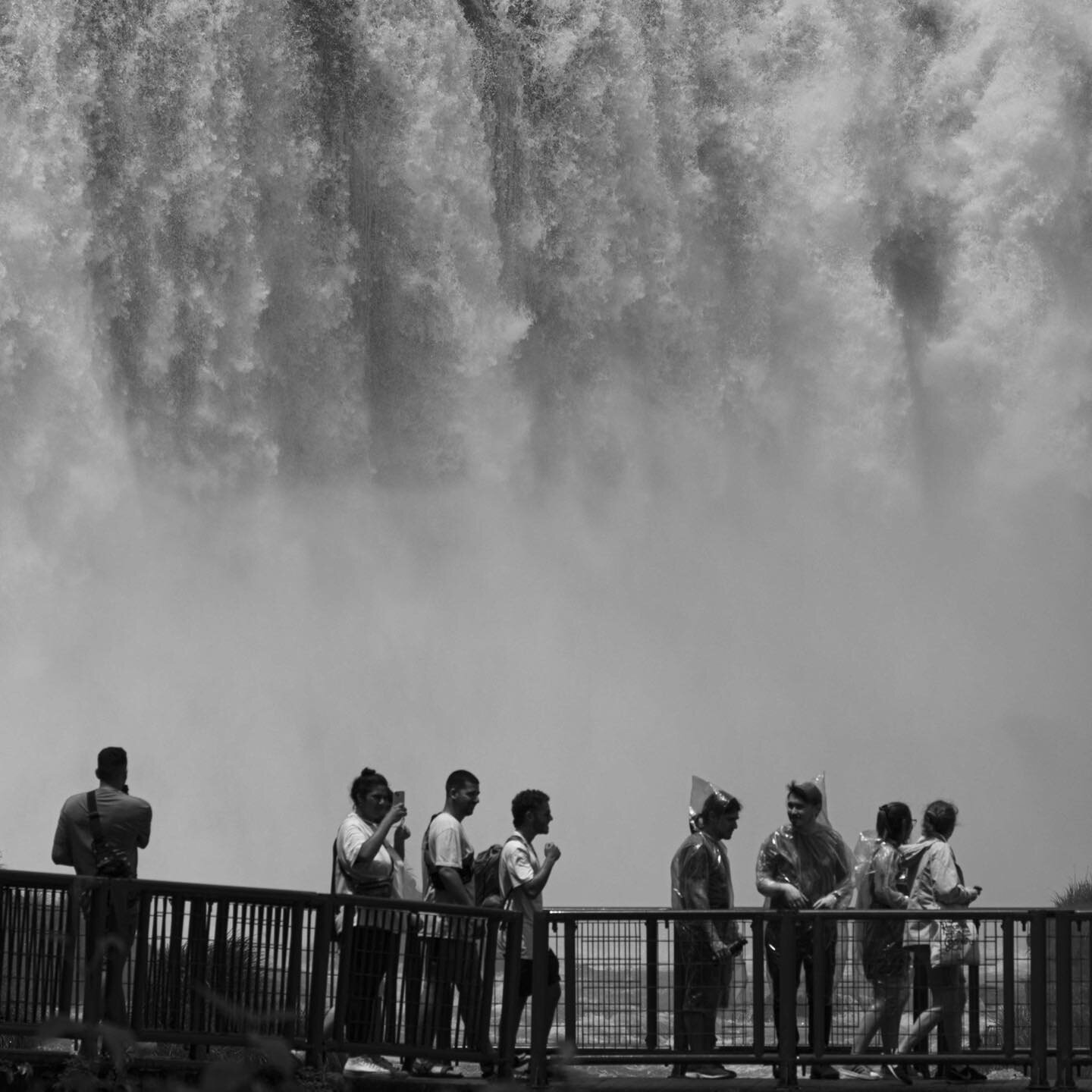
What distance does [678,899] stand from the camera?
40.5 ft

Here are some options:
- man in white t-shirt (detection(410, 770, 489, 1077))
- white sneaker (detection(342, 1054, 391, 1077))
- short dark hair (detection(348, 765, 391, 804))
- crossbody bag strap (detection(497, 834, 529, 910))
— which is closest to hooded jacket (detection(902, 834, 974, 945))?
crossbody bag strap (detection(497, 834, 529, 910))

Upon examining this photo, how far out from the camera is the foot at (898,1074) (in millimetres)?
11367

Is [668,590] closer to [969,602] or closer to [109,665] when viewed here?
[969,602]

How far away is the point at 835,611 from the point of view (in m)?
28.5

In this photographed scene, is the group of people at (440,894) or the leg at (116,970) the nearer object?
the leg at (116,970)

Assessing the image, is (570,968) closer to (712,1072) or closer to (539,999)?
(539,999)

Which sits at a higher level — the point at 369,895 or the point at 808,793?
the point at 808,793

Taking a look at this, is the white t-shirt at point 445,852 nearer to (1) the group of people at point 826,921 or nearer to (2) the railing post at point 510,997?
(2) the railing post at point 510,997

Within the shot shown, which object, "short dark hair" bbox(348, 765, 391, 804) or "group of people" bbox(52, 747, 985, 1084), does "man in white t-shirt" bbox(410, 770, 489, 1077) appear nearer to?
"group of people" bbox(52, 747, 985, 1084)

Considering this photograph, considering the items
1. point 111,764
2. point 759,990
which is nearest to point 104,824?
point 111,764

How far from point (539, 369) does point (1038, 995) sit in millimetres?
17779

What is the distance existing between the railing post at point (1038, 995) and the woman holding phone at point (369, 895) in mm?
2985

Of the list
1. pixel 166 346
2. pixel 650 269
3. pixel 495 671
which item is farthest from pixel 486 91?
pixel 495 671

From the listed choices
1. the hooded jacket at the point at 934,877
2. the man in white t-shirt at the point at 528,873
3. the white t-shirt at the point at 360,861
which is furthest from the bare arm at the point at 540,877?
the hooded jacket at the point at 934,877
